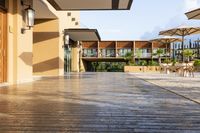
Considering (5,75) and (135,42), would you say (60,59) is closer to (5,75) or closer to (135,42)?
(5,75)

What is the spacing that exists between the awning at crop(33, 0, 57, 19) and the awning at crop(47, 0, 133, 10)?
0.37m

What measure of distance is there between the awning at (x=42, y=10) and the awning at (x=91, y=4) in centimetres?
37

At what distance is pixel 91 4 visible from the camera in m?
13.9

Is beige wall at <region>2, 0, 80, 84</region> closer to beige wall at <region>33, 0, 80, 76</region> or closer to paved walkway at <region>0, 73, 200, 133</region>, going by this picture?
beige wall at <region>33, 0, 80, 76</region>

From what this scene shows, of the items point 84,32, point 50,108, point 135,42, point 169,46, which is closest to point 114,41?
point 135,42

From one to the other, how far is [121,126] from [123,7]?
1062 centimetres

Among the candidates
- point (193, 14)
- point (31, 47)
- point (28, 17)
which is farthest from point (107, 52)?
point (28, 17)

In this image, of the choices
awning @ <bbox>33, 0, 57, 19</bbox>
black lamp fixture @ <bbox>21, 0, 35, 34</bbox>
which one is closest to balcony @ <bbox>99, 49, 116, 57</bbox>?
awning @ <bbox>33, 0, 57, 19</bbox>

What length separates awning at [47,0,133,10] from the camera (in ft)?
43.2

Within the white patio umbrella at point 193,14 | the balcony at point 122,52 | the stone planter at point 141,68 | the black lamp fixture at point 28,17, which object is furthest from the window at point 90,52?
the black lamp fixture at point 28,17

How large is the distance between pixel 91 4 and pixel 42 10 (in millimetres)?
2166

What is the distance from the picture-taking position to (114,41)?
130 feet

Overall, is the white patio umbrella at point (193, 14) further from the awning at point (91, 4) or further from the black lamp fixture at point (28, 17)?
the black lamp fixture at point (28, 17)

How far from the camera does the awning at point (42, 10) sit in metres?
13.3
